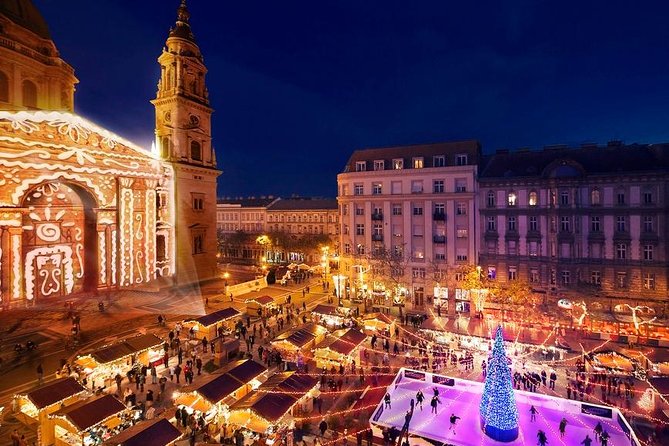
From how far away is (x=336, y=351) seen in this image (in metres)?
24.0

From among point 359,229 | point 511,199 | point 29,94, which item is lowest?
point 359,229

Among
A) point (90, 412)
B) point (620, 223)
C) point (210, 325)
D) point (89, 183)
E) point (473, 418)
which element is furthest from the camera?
point (620, 223)

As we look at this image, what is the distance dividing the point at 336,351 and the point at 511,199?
25.3 m

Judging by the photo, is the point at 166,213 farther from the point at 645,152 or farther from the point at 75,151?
the point at 645,152

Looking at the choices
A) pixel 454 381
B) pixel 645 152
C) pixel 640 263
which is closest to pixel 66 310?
pixel 454 381

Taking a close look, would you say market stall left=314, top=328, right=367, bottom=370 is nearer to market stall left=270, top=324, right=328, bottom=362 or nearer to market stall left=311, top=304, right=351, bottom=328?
market stall left=270, top=324, right=328, bottom=362

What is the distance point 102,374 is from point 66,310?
12224mm

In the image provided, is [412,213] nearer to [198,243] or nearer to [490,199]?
[490,199]

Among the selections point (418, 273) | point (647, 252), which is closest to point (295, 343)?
point (418, 273)

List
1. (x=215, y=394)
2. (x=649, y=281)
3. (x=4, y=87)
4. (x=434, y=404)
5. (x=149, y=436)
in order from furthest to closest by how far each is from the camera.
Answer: (x=649, y=281) < (x=4, y=87) < (x=434, y=404) < (x=215, y=394) < (x=149, y=436)

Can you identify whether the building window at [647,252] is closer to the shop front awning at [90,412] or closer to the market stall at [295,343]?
the market stall at [295,343]

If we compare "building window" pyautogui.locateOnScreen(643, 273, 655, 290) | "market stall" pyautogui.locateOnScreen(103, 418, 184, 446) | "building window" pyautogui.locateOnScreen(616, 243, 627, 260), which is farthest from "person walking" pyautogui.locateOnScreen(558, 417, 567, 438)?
"building window" pyautogui.locateOnScreen(616, 243, 627, 260)

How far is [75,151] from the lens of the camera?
88.1 ft

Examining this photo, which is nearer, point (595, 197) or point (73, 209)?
point (73, 209)
